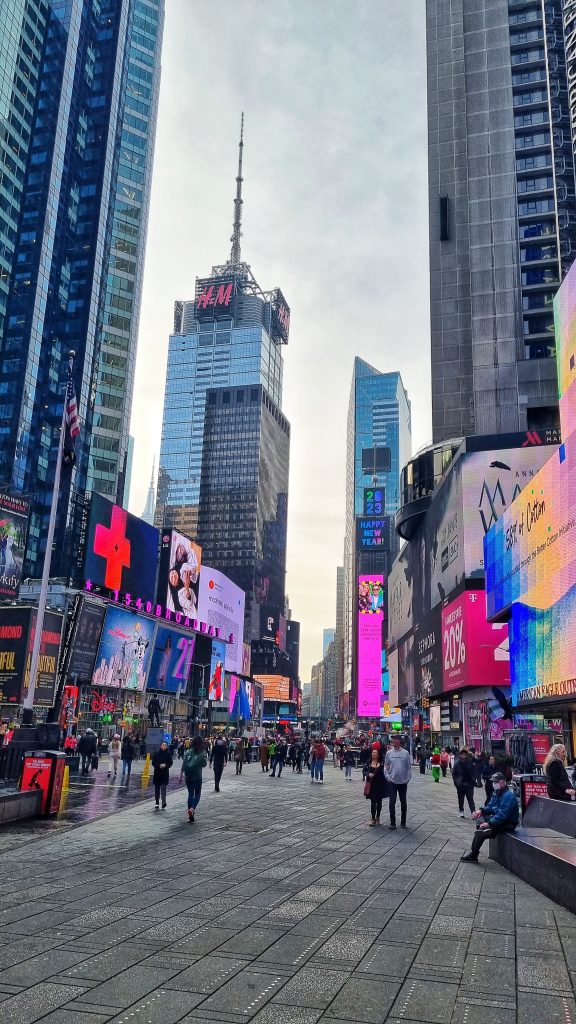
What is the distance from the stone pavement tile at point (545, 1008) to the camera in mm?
4973

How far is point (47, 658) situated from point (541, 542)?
3257 cm

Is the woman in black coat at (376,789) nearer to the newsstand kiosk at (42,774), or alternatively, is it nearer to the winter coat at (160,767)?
the winter coat at (160,767)

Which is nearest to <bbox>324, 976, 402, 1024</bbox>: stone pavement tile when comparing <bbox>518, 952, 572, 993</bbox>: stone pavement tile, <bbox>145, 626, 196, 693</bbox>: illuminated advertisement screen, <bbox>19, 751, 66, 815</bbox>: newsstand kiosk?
<bbox>518, 952, 572, 993</bbox>: stone pavement tile

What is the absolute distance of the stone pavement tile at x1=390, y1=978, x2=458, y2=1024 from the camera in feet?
16.4

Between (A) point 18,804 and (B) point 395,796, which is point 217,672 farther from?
(A) point 18,804

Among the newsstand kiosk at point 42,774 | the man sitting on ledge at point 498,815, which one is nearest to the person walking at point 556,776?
the man sitting on ledge at point 498,815

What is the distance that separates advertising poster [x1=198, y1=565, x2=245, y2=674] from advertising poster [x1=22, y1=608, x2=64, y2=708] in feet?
126

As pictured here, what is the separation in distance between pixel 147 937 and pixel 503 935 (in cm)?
347

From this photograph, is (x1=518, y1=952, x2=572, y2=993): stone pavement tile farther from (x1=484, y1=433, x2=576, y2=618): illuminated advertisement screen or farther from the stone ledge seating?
(x1=484, y1=433, x2=576, y2=618): illuminated advertisement screen

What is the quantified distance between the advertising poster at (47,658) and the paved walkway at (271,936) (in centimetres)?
3571

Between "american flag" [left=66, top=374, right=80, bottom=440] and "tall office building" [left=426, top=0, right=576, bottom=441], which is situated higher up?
"tall office building" [left=426, top=0, right=576, bottom=441]

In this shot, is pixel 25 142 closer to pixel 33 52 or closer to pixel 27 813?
pixel 33 52

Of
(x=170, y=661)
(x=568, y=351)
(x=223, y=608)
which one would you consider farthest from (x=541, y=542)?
(x=223, y=608)

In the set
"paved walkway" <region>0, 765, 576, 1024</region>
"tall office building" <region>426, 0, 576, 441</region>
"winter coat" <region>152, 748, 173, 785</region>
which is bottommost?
"paved walkway" <region>0, 765, 576, 1024</region>
